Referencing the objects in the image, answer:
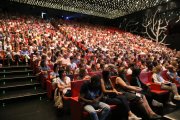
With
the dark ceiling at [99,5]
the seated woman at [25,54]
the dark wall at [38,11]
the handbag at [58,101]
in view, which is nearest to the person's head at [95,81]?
the handbag at [58,101]

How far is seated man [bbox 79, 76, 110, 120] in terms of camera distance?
3128mm

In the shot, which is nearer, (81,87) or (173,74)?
(81,87)

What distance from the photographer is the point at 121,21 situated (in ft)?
68.2

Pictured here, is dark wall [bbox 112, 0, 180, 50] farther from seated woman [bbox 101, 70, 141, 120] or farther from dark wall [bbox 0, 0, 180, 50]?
seated woman [bbox 101, 70, 141, 120]

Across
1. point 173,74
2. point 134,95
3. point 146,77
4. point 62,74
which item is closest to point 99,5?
point 173,74

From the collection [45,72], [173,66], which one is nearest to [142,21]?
[173,66]

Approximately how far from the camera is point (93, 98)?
126 inches

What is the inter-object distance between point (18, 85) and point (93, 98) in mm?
2688

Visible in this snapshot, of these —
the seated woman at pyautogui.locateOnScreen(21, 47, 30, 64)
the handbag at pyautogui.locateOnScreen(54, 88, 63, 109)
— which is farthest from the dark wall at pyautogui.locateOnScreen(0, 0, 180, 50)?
the handbag at pyautogui.locateOnScreen(54, 88, 63, 109)

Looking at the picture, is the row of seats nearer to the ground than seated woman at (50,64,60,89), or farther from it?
nearer to the ground

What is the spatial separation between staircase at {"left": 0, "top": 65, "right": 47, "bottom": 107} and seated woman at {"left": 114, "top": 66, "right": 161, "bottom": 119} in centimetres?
210

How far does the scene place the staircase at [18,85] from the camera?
4.51 meters

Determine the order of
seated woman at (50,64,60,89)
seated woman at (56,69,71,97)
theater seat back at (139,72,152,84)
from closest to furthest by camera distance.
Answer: seated woman at (56,69,71,97)
seated woman at (50,64,60,89)
theater seat back at (139,72,152,84)

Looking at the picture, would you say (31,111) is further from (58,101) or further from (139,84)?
(139,84)
